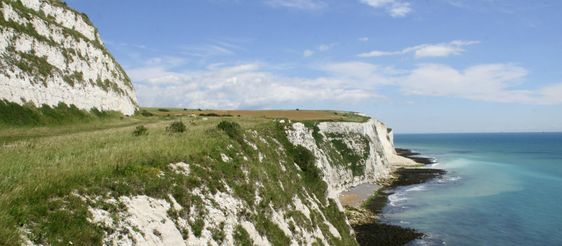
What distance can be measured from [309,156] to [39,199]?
109 ft

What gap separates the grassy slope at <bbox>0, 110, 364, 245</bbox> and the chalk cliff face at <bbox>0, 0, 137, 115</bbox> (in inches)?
469

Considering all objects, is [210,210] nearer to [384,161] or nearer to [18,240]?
[18,240]

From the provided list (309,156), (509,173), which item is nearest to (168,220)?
(309,156)

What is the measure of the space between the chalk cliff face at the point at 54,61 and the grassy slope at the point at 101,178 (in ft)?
39.1

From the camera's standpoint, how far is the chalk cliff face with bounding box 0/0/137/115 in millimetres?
42919

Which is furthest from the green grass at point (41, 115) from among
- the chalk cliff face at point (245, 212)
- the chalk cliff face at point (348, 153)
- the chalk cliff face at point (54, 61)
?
the chalk cliff face at point (348, 153)

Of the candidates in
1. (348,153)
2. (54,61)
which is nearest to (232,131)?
(54,61)

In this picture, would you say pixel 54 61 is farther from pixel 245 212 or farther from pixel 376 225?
pixel 376 225

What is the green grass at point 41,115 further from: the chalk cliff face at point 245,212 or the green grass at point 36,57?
the chalk cliff face at point 245,212

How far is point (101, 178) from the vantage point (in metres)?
15.1

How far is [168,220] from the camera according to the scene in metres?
15.9

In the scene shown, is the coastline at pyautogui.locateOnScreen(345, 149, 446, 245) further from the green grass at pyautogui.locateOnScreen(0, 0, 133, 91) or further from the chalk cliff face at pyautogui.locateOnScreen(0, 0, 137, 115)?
the green grass at pyautogui.locateOnScreen(0, 0, 133, 91)

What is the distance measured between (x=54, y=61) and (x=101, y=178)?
4418 centimetres

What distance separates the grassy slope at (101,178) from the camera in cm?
1155
